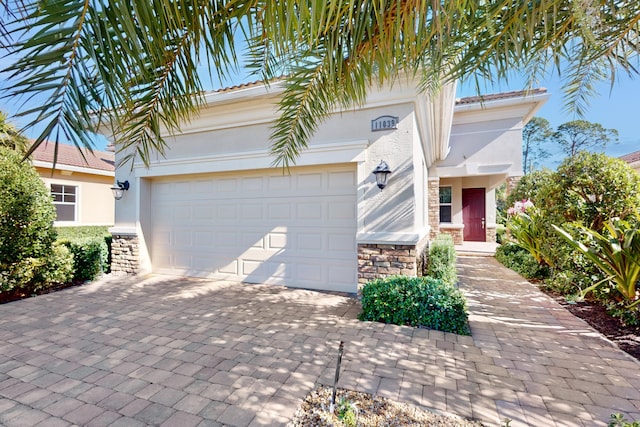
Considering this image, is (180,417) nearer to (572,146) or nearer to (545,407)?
(545,407)

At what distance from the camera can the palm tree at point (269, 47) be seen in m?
1.02

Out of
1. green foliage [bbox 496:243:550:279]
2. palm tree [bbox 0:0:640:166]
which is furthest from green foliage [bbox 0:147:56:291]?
green foliage [bbox 496:243:550:279]

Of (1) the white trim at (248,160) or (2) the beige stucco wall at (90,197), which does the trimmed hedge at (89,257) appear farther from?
(2) the beige stucco wall at (90,197)

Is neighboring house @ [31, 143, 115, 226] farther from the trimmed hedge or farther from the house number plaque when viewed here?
the house number plaque

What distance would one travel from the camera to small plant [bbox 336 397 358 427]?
2.16m

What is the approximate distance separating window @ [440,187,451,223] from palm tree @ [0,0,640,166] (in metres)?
12.1

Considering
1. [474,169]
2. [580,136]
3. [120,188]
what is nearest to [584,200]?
[474,169]

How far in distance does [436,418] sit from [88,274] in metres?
7.89

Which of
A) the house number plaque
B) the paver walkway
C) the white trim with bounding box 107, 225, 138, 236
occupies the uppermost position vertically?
the house number plaque

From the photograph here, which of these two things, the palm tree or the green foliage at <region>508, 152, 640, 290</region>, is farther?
the green foliage at <region>508, 152, 640, 290</region>

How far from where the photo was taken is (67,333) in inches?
154

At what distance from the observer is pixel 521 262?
26.7 feet

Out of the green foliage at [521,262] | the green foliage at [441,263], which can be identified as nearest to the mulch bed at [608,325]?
the green foliage at [441,263]

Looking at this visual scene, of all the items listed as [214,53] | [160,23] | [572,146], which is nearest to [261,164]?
[214,53]
